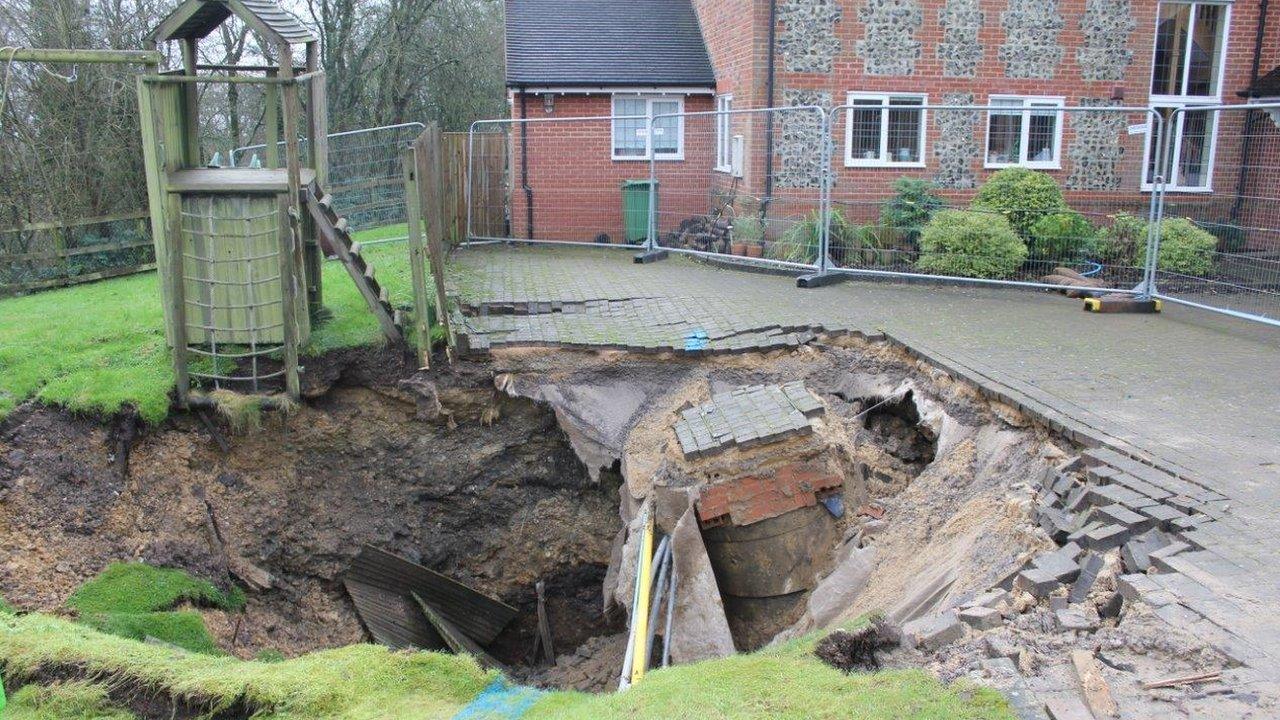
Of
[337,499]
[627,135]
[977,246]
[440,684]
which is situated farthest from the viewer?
[627,135]

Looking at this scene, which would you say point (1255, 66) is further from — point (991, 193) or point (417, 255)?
point (417, 255)

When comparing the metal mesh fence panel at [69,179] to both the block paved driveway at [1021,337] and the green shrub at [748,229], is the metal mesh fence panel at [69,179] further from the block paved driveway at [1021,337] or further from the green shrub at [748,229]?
the green shrub at [748,229]

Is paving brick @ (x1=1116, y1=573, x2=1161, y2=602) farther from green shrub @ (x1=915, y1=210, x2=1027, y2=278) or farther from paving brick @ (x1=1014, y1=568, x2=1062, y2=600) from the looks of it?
green shrub @ (x1=915, y1=210, x2=1027, y2=278)

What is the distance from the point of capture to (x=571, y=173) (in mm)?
17438

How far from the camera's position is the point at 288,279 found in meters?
8.54

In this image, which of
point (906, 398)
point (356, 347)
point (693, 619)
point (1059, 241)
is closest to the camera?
point (693, 619)

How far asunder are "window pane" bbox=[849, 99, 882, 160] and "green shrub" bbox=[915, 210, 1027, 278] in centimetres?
355

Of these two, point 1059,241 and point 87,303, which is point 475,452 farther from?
point 1059,241

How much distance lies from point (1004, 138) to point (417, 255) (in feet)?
35.3

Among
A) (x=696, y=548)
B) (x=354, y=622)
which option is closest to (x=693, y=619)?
(x=696, y=548)

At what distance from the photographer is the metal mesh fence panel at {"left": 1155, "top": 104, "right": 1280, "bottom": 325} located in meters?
10.4

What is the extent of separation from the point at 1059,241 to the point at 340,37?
19313 millimetres

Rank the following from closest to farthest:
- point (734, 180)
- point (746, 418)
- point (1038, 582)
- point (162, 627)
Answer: point (1038, 582) < point (162, 627) < point (746, 418) < point (734, 180)

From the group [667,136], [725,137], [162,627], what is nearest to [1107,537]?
[162,627]
